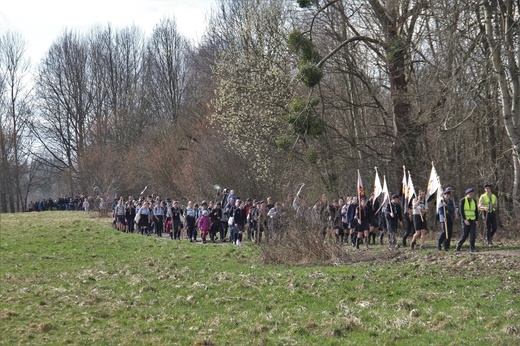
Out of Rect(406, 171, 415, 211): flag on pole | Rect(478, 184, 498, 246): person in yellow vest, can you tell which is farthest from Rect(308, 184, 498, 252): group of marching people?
Rect(406, 171, 415, 211): flag on pole

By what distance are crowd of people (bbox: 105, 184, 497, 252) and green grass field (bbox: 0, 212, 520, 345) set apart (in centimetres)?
121

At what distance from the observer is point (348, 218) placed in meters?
22.9

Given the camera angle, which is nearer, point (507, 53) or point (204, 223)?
point (507, 53)

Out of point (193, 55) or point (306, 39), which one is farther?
point (193, 55)

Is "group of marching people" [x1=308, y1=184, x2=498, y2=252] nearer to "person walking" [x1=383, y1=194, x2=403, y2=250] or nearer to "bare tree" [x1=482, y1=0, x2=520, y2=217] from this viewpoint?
"person walking" [x1=383, y1=194, x2=403, y2=250]

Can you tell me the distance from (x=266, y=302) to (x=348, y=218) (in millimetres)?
10877

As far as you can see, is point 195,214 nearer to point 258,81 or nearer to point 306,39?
point 258,81

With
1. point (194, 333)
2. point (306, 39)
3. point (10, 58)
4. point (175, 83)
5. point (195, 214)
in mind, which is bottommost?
point (194, 333)

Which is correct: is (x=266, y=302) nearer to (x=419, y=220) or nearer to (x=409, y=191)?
(x=419, y=220)

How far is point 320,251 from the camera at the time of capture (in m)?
17.6

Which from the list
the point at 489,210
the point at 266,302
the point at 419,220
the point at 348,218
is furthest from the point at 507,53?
the point at 266,302

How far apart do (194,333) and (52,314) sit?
3.02 m

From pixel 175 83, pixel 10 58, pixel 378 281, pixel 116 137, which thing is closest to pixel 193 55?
pixel 175 83

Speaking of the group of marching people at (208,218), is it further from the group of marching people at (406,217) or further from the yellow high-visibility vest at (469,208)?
the yellow high-visibility vest at (469,208)
